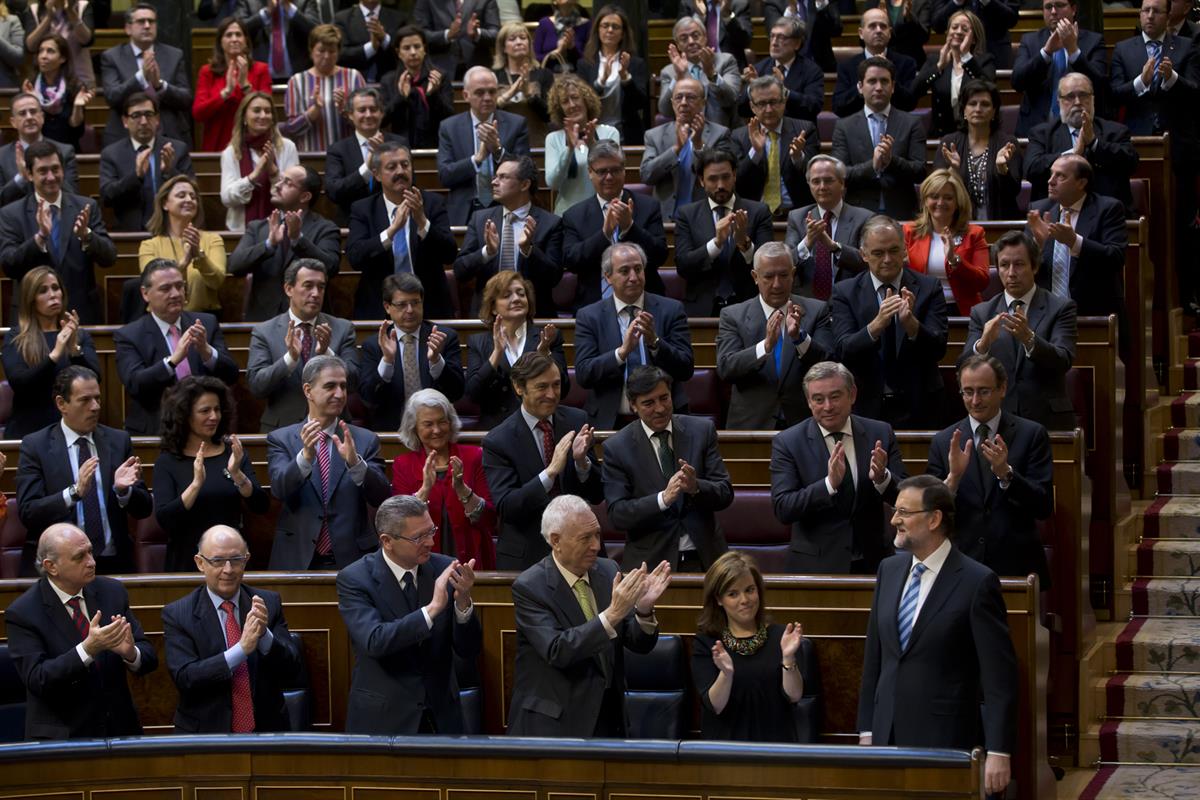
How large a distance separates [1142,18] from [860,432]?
2.98m

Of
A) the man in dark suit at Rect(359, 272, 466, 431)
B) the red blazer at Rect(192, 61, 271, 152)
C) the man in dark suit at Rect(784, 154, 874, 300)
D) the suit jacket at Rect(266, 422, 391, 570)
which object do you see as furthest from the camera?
the red blazer at Rect(192, 61, 271, 152)

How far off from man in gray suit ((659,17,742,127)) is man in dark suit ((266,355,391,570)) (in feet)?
8.13

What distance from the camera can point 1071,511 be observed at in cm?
530

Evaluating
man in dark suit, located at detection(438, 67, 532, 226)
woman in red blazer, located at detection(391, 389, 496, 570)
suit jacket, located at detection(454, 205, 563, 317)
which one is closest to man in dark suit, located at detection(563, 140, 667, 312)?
suit jacket, located at detection(454, 205, 563, 317)

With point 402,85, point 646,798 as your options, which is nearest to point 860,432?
point 646,798

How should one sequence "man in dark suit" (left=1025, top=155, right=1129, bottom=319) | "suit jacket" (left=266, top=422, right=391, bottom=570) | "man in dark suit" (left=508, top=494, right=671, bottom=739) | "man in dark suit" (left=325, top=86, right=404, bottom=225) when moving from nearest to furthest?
1. "man in dark suit" (left=508, top=494, right=671, bottom=739)
2. "suit jacket" (left=266, top=422, right=391, bottom=570)
3. "man in dark suit" (left=1025, top=155, right=1129, bottom=319)
4. "man in dark suit" (left=325, top=86, right=404, bottom=225)

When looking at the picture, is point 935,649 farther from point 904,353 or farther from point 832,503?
point 904,353

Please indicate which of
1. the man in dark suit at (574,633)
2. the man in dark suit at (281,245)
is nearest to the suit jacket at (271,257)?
the man in dark suit at (281,245)

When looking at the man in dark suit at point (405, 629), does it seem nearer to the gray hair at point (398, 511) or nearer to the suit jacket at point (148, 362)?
the gray hair at point (398, 511)

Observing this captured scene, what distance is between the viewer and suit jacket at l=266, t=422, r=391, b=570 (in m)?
5.25

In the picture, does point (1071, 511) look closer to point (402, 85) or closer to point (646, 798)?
point (646, 798)

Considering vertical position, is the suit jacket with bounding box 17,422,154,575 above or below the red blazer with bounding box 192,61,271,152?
below

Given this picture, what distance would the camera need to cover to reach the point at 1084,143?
21.7ft

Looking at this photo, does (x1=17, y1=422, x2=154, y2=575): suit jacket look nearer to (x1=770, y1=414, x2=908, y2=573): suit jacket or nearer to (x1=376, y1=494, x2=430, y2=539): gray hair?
(x1=376, y1=494, x2=430, y2=539): gray hair
